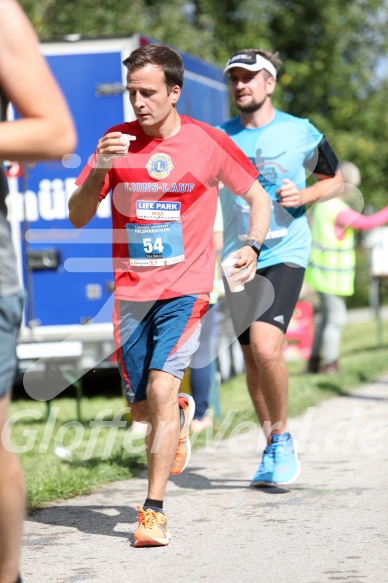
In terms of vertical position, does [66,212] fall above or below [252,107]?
below

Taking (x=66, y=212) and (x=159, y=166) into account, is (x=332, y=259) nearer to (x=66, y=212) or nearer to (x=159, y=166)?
(x=66, y=212)

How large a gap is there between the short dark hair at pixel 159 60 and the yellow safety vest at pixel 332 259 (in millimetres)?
6510

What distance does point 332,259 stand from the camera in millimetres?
11453

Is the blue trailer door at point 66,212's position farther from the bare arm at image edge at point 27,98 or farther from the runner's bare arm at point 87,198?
the bare arm at image edge at point 27,98

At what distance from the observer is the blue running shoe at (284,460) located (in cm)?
573

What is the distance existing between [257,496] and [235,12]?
24893mm

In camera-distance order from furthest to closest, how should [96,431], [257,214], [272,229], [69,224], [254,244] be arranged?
[69,224], [96,431], [272,229], [257,214], [254,244]

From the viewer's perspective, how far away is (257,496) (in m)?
5.62

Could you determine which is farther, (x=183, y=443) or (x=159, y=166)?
(x=183, y=443)

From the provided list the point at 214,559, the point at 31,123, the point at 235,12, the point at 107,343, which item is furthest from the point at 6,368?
the point at 235,12

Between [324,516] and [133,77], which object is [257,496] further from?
[133,77]

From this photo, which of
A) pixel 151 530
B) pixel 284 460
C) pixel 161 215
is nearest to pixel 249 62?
pixel 161 215

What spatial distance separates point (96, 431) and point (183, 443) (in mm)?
3352

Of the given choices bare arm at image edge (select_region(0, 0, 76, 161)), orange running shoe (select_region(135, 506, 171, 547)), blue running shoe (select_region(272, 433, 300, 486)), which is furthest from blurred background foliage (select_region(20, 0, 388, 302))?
bare arm at image edge (select_region(0, 0, 76, 161))
